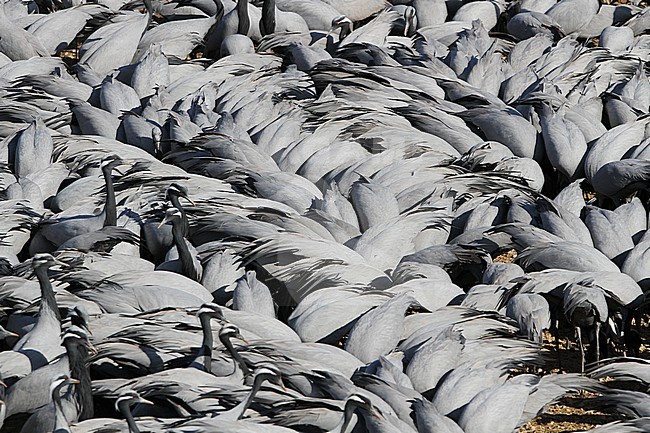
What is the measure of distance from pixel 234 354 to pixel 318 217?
1.55m

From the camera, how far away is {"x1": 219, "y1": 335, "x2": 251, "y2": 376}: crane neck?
174 inches

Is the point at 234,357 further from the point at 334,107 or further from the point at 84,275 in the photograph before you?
the point at 334,107

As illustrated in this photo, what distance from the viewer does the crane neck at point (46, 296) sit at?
4.72 meters

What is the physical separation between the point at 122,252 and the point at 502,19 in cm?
480

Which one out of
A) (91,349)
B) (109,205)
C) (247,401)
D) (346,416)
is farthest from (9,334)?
(346,416)

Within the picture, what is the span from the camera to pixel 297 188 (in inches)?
243

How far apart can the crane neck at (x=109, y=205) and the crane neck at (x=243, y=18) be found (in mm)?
2776

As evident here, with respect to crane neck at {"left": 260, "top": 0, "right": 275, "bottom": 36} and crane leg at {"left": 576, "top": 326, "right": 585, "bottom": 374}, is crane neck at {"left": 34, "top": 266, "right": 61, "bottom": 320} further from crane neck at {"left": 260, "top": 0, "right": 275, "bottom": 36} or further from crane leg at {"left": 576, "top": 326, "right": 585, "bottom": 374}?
crane neck at {"left": 260, "top": 0, "right": 275, "bottom": 36}

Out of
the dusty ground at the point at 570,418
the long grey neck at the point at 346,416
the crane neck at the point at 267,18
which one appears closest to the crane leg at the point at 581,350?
the dusty ground at the point at 570,418

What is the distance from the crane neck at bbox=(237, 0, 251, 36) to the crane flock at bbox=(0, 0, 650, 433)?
0.02m

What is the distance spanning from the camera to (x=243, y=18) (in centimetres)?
829

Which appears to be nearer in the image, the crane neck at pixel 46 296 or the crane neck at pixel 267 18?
the crane neck at pixel 46 296

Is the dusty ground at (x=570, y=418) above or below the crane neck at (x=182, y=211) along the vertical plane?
below

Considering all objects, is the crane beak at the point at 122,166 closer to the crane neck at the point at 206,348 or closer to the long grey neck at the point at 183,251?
the long grey neck at the point at 183,251
